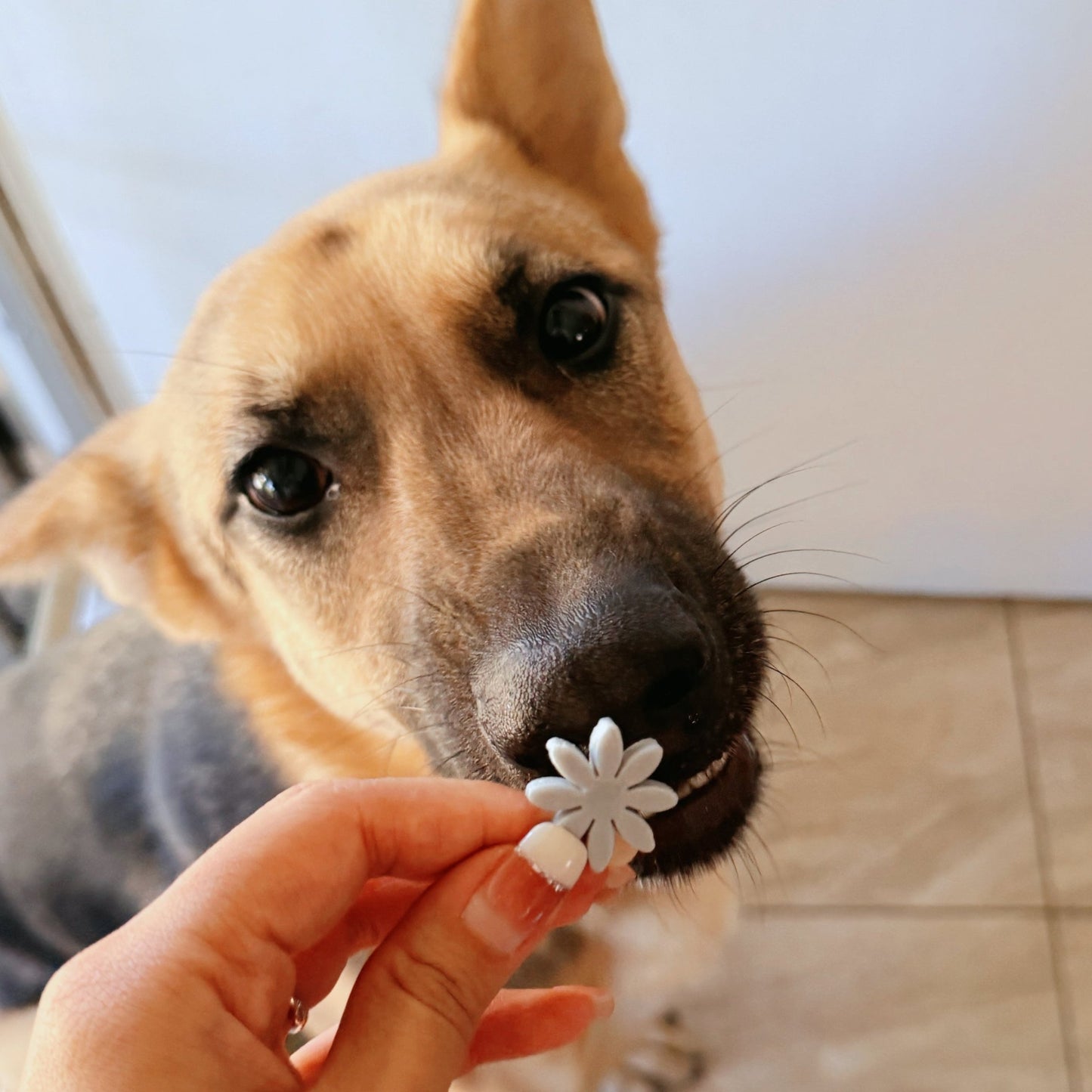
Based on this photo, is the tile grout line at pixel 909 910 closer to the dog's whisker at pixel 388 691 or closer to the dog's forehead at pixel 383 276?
the dog's whisker at pixel 388 691

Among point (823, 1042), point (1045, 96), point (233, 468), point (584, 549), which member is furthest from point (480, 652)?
point (823, 1042)

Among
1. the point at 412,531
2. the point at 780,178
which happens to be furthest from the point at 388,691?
the point at 780,178

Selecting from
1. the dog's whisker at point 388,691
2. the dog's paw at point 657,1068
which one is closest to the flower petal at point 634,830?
the dog's whisker at point 388,691

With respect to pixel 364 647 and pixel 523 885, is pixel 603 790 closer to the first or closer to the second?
pixel 523 885

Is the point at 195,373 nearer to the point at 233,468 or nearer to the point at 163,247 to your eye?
the point at 233,468

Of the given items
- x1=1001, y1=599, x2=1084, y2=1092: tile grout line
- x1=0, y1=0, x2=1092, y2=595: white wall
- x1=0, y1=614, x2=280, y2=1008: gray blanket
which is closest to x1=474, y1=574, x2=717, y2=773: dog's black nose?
x1=0, y1=614, x2=280, y2=1008: gray blanket
